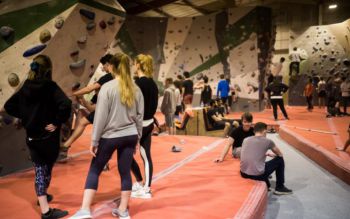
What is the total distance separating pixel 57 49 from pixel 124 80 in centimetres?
204

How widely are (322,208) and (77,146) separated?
13.7ft

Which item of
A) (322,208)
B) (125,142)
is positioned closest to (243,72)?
(322,208)

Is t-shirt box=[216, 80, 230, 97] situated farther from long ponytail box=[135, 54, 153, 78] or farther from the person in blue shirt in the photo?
long ponytail box=[135, 54, 153, 78]

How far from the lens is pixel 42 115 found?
2.55m

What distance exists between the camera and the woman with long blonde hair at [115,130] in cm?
245

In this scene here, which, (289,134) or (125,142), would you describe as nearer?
(125,142)

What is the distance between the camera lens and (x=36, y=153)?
259 cm

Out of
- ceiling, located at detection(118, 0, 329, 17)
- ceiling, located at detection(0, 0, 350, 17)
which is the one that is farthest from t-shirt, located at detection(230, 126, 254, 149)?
ceiling, located at detection(118, 0, 329, 17)

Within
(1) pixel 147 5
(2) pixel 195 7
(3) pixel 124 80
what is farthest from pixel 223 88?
(3) pixel 124 80

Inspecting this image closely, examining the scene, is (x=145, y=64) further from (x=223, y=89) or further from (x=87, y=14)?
(x=223, y=89)

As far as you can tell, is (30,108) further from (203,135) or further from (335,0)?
(335,0)

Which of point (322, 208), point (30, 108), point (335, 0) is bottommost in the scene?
point (322, 208)

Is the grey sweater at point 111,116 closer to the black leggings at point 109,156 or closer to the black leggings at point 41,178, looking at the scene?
the black leggings at point 109,156

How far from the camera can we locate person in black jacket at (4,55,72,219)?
253 centimetres
